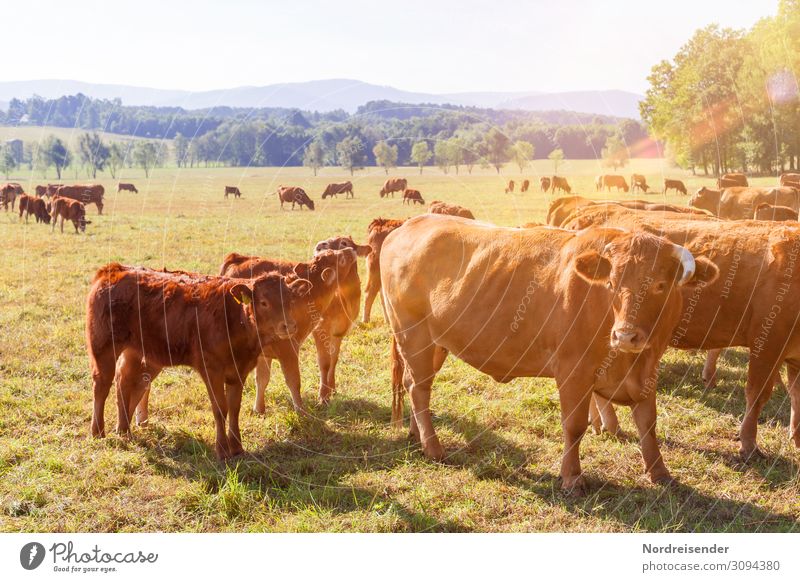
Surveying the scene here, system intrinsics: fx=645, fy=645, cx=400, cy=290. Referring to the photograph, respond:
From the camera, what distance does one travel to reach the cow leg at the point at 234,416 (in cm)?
681

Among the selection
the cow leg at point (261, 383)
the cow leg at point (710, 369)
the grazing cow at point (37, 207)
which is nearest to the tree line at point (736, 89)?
the cow leg at point (710, 369)

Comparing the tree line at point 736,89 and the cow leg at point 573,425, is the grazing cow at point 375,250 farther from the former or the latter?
the cow leg at point 573,425

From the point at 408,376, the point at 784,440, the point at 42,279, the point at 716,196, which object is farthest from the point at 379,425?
the point at 716,196

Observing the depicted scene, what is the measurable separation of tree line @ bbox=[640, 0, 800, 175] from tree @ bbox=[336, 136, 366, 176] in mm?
5186

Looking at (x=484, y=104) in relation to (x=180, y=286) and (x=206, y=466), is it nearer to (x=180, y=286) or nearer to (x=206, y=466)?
(x=180, y=286)

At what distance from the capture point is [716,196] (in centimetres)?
2167

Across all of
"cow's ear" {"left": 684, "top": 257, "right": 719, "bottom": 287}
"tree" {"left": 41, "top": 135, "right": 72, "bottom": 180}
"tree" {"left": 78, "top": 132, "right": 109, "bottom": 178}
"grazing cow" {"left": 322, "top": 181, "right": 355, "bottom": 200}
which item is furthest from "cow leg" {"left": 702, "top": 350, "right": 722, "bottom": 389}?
"grazing cow" {"left": 322, "top": 181, "right": 355, "bottom": 200}

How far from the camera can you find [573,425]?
6039mm

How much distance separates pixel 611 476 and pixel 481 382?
297 centimetres

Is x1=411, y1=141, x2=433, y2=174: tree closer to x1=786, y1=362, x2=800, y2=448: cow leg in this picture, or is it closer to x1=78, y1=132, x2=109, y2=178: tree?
x1=786, y1=362, x2=800, y2=448: cow leg

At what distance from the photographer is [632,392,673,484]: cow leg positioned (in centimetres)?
625

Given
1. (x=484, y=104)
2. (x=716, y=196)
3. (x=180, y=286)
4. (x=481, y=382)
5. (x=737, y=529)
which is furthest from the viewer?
(x=716, y=196)

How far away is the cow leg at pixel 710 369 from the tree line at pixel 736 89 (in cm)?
495

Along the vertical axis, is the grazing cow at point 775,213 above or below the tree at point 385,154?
below
